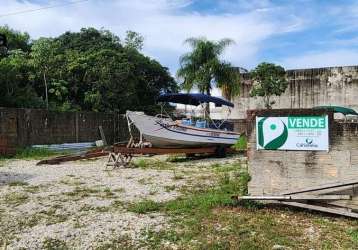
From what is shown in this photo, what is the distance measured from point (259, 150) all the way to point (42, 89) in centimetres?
2735

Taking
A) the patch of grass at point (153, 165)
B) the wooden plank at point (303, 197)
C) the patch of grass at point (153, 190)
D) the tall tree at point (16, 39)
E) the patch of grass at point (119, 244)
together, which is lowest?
the patch of grass at point (119, 244)

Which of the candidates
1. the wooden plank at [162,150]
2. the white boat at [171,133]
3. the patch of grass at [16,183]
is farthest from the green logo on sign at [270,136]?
the white boat at [171,133]

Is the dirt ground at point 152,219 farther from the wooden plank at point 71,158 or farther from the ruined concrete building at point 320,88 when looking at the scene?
the ruined concrete building at point 320,88

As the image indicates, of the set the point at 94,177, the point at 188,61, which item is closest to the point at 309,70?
the point at 188,61

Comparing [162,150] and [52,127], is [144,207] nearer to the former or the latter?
[162,150]

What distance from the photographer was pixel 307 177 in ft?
27.7

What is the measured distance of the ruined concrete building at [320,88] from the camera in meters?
29.7

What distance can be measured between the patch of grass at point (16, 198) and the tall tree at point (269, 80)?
2174 cm

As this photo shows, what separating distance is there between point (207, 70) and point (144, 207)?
22.9 metres

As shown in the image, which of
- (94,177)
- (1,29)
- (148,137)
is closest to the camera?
(94,177)

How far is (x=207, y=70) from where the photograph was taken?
30953mm

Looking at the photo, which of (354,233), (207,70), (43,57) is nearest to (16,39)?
(43,57)

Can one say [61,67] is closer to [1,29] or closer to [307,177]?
[1,29]

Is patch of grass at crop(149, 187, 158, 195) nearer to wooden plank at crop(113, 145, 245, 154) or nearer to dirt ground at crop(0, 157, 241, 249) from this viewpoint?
dirt ground at crop(0, 157, 241, 249)
